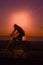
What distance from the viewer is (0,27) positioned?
6836 mm

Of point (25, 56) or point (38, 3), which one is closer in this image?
point (25, 56)

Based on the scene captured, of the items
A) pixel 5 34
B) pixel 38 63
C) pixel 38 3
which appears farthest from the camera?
pixel 5 34

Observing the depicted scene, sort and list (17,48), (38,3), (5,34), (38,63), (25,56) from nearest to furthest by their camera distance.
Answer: (38,63), (25,56), (17,48), (38,3), (5,34)

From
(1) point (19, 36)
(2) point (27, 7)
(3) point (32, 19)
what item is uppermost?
(2) point (27, 7)

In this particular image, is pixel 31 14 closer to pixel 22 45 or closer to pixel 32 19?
pixel 32 19

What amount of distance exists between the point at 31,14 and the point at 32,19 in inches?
8.8

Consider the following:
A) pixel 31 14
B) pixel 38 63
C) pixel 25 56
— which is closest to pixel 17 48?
pixel 25 56

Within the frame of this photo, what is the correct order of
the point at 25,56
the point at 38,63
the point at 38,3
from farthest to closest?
the point at 38,3 → the point at 25,56 → the point at 38,63

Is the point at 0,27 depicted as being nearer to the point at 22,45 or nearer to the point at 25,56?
the point at 22,45

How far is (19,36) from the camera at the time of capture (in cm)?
460

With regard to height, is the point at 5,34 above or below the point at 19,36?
above

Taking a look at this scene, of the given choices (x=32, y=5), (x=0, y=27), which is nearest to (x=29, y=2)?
(x=32, y=5)

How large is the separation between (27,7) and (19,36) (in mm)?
2316

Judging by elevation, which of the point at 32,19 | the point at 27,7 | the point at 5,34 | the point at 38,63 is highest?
the point at 27,7
